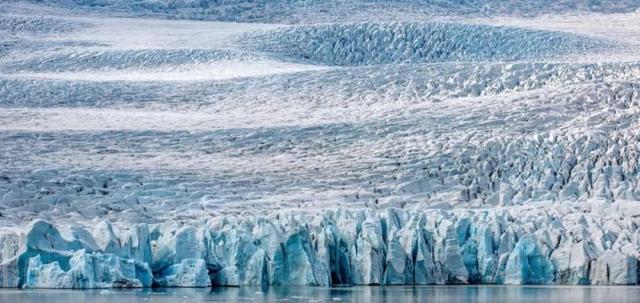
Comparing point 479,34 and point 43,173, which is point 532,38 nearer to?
point 479,34

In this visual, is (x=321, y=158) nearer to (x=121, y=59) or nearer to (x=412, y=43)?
(x=121, y=59)

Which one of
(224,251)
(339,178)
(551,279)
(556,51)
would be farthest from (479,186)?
(556,51)

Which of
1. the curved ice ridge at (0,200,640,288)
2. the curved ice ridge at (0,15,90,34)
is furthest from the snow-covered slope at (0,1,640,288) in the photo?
the curved ice ridge at (0,15,90,34)

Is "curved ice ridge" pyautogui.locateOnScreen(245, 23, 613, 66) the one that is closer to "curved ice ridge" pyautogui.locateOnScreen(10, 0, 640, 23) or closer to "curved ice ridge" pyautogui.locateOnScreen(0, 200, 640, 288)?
"curved ice ridge" pyautogui.locateOnScreen(10, 0, 640, 23)

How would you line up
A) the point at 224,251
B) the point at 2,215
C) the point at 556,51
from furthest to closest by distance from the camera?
the point at 556,51
the point at 2,215
the point at 224,251

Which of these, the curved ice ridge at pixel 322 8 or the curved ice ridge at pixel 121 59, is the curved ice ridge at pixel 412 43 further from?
the curved ice ridge at pixel 322 8

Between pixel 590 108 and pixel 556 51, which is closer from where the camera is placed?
pixel 590 108
